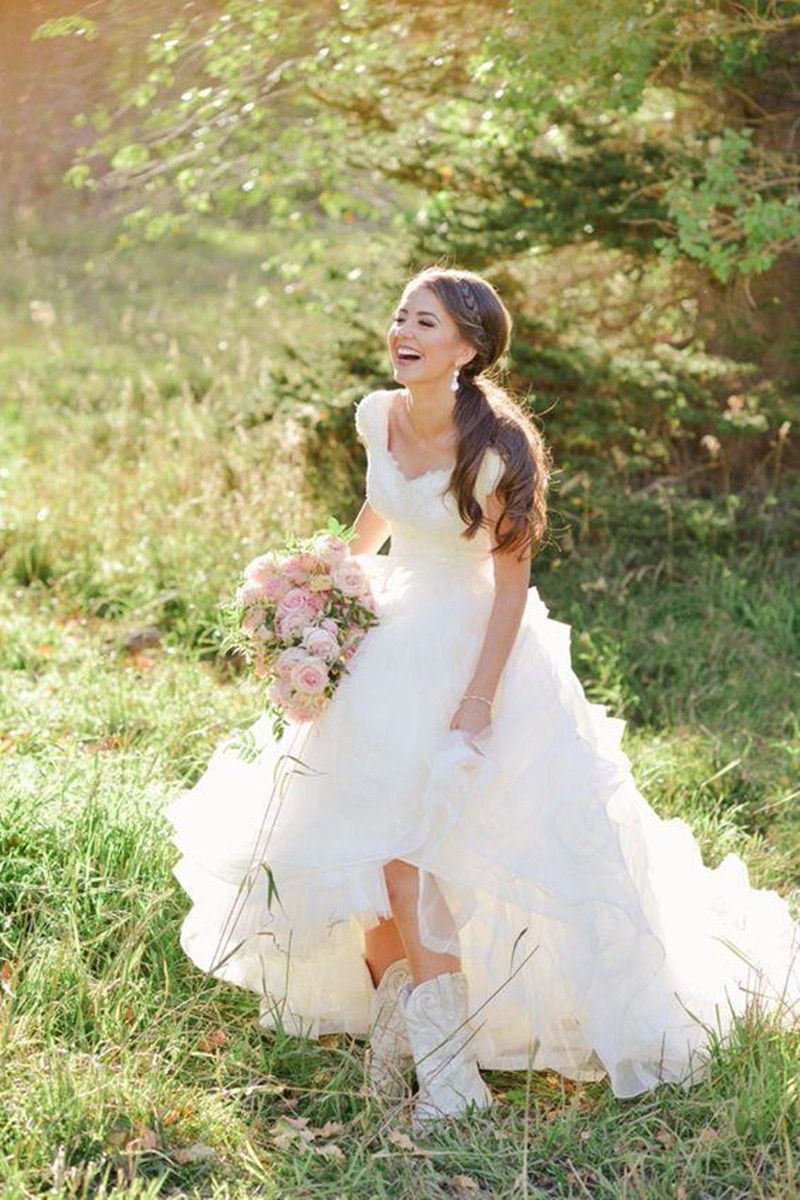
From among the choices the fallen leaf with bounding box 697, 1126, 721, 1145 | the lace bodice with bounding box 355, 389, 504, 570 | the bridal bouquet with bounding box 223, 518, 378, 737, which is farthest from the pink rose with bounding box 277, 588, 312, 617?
the fallen leaf with bounding box 697, 1126, 721, 1145

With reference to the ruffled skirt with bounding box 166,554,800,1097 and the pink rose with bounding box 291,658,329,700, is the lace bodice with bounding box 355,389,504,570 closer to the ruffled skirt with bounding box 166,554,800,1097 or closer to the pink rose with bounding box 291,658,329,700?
the ruffled skirt with bounding box 166,554,800,1097

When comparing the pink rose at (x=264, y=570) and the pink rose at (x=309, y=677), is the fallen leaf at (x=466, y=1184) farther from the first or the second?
the pink rose at (x=264, y=570)

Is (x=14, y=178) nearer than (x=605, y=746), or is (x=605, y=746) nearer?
(x=605, y=746)

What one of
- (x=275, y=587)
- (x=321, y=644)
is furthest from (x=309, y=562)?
(x=321, y=644)

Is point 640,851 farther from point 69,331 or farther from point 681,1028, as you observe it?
point 69,331

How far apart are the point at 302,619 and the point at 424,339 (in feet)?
2.25

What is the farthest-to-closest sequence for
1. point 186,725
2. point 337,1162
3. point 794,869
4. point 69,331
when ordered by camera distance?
point 69,331 < point 186,725 < point 794,869 < point 337,1162

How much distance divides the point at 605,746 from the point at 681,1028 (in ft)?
2.15

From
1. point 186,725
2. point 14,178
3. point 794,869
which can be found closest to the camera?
point 794,869

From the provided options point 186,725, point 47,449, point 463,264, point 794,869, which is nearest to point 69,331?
point 47,449

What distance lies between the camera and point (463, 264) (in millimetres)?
7070

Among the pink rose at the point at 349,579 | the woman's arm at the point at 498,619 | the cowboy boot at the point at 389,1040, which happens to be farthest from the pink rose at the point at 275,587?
the cowboy boot at the point at 389,1040

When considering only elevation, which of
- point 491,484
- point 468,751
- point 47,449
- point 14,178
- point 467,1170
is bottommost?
point 14,178

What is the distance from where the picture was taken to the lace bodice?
11.5ft
